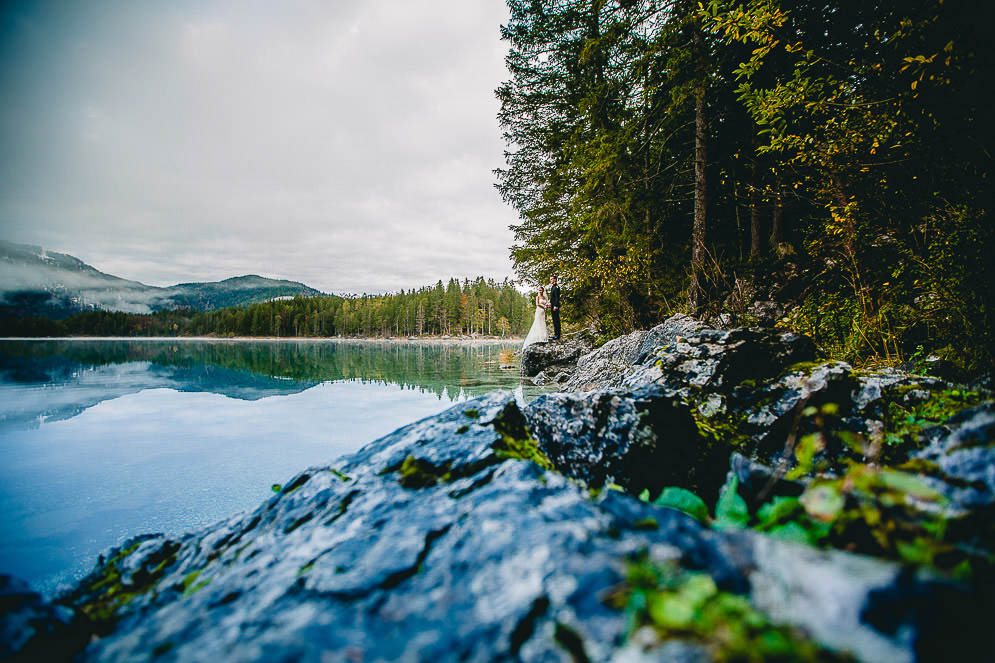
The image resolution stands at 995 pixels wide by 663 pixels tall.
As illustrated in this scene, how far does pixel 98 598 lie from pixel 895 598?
299cm

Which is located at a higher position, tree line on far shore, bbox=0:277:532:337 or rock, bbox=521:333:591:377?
tree line on far shore, bbox=0:277:532:337

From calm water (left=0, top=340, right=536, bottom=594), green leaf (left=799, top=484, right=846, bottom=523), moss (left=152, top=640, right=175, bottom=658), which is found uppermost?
green leaf (left=799, top=484, right=846, bottom=523)

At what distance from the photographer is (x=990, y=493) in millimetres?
995

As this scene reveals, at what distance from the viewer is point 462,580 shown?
99 cm

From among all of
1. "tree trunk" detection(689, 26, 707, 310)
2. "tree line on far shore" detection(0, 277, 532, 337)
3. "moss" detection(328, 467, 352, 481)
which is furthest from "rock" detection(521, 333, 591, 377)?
"tree line on far shore" detection(0, 277, 532, 337)

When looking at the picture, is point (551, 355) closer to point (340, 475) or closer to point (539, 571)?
point (340, 475)

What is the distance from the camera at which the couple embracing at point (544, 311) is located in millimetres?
13077

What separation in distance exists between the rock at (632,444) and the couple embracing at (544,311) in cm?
1023

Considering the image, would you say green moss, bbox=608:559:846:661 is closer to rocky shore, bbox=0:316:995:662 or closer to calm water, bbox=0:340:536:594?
rocky shore, bbox=0:316:995:662

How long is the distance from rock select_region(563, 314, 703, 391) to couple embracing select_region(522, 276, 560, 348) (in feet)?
13.5

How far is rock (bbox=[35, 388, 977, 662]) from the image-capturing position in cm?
71

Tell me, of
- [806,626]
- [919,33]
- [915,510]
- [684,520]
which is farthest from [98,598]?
[919,33]

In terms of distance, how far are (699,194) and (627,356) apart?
4023mm

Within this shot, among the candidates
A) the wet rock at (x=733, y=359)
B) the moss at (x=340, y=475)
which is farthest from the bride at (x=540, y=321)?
the moss at (x=340, y=475)
